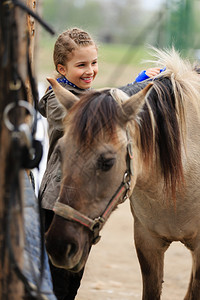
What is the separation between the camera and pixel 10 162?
1777mm

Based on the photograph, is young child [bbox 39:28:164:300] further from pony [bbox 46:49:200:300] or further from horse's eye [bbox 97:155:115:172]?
horse's eye [bbox 97:155:115:172]

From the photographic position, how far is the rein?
7.31 ft

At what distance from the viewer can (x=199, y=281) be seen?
3072mm

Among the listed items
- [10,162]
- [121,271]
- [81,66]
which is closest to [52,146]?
[81,66]

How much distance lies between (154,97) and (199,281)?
3.87 ft

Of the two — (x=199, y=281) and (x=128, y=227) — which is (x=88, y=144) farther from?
(x=128, y=227)

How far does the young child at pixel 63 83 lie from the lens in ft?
9.20

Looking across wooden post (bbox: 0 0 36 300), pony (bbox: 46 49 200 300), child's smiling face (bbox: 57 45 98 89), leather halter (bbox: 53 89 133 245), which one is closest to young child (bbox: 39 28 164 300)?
child's smiling face (bbox: 57 45 98 89)

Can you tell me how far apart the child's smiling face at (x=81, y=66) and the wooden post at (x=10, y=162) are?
1.09m

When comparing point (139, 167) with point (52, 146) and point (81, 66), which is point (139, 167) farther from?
point (81, 66)

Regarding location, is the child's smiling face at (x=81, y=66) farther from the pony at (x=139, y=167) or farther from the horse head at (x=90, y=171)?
the horse head at (x=90, y=171)

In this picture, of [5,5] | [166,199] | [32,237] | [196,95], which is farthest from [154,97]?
[5,5]

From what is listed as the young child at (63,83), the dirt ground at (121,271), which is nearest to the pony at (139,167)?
the young child at (63,83)

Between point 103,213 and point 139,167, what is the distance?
0.39 meters
